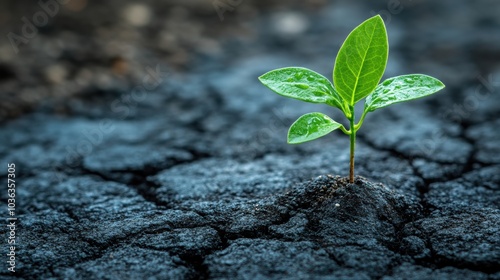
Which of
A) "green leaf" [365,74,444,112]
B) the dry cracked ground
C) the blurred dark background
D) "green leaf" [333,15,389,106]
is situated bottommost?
the dry cracked ground

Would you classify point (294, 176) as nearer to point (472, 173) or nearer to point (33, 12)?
point (472, 173)

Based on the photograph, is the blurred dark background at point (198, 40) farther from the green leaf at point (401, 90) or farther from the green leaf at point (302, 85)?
the green leaf at point (302, 85)

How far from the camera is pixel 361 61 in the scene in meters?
1.49

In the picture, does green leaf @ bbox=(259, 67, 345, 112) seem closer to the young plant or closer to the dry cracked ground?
the young plant

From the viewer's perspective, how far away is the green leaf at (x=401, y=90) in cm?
146

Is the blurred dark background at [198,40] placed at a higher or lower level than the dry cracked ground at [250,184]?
higher

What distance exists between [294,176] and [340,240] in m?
0.50

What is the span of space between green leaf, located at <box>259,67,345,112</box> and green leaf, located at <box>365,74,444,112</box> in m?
0.10

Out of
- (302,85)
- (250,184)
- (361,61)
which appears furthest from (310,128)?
(250,184)

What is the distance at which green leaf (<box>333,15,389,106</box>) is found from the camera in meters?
1.46

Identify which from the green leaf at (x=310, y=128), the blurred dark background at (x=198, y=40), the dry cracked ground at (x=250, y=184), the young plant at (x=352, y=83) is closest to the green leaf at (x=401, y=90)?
the young plant at (x=352, y=83)

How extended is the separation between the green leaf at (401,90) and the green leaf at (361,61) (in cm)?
4

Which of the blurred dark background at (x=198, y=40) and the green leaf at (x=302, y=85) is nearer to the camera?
the green leaf at (x=302, y=85)

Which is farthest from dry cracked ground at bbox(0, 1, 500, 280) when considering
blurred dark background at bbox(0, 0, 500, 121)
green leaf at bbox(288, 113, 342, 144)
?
green leaf at bbox(288, 113, 342, 144)
